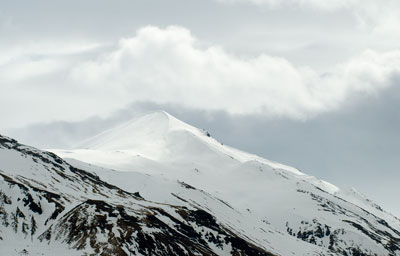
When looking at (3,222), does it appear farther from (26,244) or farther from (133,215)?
(133,215)

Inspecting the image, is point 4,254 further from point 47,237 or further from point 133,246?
point 133,246

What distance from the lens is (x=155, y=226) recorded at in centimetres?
19250

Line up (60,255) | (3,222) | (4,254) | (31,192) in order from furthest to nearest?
(31,192)
(3,222)
(60,255)
(4,254)

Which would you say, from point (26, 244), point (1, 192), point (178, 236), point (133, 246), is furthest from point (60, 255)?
point (178, 236)

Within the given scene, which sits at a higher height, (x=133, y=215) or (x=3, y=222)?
(x=133, y=215)

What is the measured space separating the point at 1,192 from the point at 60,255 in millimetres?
46324

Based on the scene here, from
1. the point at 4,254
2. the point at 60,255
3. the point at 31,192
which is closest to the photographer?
the point at 4,254

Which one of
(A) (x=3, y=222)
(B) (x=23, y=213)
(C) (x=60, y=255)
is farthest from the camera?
(B) (x=23, y=213)

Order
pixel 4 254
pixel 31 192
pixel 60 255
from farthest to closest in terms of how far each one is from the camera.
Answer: pixel 31 192 → pixel 60 255 → pixel 4 254

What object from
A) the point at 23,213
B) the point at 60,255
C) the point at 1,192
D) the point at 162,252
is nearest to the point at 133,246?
the point at 162,252

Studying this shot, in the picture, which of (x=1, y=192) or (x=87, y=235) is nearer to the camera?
(x=87, y=235)

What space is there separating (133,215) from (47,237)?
39588 millimetres

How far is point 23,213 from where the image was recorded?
17438 centimetres

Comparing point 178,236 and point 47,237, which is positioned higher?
point 178,236
